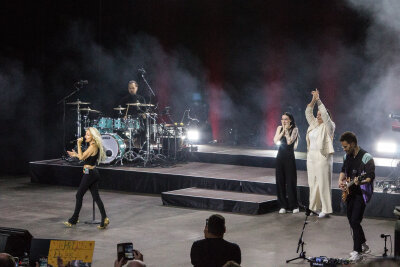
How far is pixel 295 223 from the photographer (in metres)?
10.4

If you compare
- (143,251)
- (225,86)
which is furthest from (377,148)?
(143,251)

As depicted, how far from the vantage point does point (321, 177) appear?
34.8 feet

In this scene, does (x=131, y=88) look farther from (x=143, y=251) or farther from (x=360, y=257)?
(x=360, y=257)

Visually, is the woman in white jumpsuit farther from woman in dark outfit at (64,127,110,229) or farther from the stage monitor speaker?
the stage monitor speaker

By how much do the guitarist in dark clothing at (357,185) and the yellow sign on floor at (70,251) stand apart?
3.81 meters

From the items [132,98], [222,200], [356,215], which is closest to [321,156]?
[222,200]

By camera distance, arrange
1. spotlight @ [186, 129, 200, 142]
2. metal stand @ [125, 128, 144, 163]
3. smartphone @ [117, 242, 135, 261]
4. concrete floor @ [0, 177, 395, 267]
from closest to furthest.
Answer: smartphone @ [117, 242, 135, 261] → concrete floor @ [0, 177, 395, 267] → metal stand @ [125, 128, 144, 163] → spotlight @ [186, 129, 200, 142]

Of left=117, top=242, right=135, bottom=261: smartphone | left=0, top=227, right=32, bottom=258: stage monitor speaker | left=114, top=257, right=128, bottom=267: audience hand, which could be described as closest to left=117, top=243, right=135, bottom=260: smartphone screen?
left=117, top=242, right=135, bottom=261: smartphone

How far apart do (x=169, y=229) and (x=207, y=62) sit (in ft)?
31.2

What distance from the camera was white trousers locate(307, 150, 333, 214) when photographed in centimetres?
1057

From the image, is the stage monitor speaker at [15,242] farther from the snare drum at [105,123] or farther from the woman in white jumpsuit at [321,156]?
the snare drum at [105,123]

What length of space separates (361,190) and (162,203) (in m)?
5.22

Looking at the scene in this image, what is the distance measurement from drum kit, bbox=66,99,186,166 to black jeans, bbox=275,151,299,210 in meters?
4.26

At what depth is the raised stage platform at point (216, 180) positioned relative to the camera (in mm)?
11325
